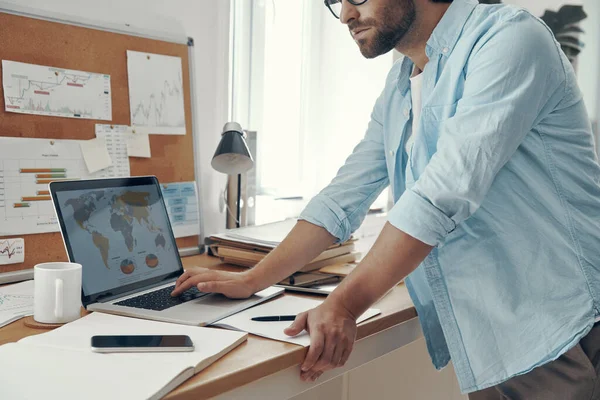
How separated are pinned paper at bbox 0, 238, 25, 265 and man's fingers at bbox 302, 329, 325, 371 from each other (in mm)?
752

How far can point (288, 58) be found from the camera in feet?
8.07

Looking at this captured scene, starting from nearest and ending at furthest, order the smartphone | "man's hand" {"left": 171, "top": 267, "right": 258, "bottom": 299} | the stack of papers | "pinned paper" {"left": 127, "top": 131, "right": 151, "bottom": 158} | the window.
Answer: the smartphone, the stack of papers, "man's hand" {"left": 171, "top": 267, "right": 258, "bottom": 299}, "pinned paper" {"left": 127, "top": 131, "right": 151, "bottom": 158}, the window

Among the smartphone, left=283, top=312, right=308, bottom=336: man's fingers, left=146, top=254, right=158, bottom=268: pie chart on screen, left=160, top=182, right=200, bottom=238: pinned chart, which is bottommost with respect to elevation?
left=283, top=312, right=308, bottom=336: man's fingers

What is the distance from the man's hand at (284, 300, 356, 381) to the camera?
0.99 metres

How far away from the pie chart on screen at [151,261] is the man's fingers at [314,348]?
500 mm

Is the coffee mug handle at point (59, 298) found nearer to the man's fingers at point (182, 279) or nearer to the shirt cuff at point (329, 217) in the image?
the man's fingers at point (182, 279)

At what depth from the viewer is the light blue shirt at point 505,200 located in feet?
3.18

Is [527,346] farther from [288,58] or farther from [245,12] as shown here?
[288,58]

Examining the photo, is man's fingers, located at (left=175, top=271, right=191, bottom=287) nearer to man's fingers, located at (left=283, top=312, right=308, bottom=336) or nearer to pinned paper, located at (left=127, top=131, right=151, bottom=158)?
man's fingers, located at (left=283, top=312, right=308, bottom=336)

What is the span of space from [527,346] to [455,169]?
1.04ft

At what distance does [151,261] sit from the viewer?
1.36 m

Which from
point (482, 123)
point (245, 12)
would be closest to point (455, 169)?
point (482, 123)

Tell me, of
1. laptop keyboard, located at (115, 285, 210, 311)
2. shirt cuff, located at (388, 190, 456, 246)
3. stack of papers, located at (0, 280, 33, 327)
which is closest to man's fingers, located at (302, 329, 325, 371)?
shirt cuff, located at (388, 190, 456, 246)

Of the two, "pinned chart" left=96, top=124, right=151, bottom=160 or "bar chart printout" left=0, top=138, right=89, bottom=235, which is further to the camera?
"pinned chart" left=96, top=124, right=151, bottom=160
